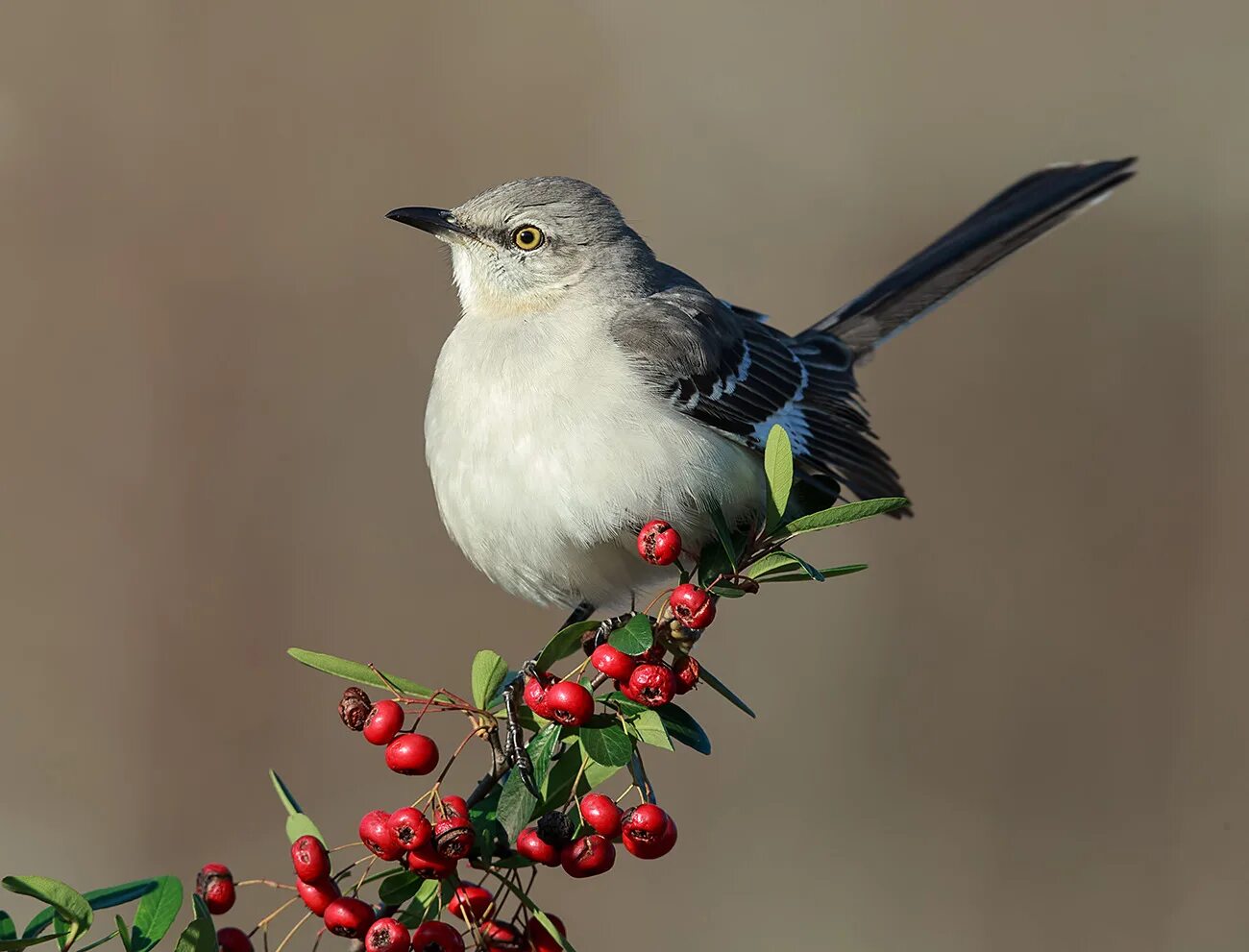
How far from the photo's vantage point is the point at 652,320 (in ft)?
10.8

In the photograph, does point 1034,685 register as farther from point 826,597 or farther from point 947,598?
point 826,597

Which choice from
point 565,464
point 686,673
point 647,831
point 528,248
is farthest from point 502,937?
point 528,248

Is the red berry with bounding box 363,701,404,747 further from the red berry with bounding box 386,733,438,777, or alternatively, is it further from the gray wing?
the gray wing

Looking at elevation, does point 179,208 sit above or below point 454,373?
below

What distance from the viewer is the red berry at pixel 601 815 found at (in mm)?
1976

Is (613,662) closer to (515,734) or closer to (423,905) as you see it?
(515,734)

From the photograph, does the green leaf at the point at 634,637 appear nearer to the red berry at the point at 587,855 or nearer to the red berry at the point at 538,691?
the red berry at the point at 538,691

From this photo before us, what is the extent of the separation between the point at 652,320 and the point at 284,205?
3431mm

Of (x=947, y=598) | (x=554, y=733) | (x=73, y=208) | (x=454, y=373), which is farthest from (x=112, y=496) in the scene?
(x=554, y=733)

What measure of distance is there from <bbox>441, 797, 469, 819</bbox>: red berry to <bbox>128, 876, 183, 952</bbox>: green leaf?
0.37 metres

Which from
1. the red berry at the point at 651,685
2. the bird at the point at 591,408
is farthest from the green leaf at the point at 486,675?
the bird at the point at 591,408

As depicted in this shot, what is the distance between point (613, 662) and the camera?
200 centimetres

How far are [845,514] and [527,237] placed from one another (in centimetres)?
175

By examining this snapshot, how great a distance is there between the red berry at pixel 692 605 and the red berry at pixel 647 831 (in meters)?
0.30
